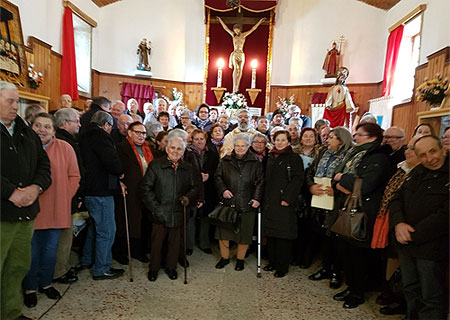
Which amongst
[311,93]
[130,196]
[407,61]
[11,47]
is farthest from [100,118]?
[311,93]

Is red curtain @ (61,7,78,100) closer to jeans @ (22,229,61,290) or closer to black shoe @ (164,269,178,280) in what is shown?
jeans @ (22,229,61,290)

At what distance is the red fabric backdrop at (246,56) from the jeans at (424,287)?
7835 millimetres

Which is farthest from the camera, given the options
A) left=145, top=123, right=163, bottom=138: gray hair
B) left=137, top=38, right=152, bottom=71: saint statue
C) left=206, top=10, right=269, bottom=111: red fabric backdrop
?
left=206, top=10, right=269, bottom=111: red fabric backdrop

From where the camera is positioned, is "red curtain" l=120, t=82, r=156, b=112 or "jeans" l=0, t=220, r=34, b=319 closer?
"jeans" l=0, t=220, r=34, b=319

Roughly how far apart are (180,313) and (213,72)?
8296 mm

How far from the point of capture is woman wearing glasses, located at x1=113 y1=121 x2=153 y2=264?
302 cm

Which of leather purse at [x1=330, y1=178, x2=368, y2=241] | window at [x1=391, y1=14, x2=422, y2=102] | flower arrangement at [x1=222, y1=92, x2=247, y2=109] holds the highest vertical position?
window at [x1=391, y1=14, x2=422, y2=102]

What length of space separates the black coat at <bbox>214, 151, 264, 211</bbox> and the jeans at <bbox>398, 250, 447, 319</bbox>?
4.68 feet

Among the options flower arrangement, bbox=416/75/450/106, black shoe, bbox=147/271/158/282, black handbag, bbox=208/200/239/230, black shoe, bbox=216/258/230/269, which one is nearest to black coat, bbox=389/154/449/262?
black handbag, bbox=208/200/239/230

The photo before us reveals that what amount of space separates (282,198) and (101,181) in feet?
5.66

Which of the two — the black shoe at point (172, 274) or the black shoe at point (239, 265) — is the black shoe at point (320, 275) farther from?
the black shoe at point (172, 274)

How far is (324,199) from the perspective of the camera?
111 inches

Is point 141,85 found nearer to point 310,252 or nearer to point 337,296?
point 310,252

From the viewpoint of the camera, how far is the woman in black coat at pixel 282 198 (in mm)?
2961
